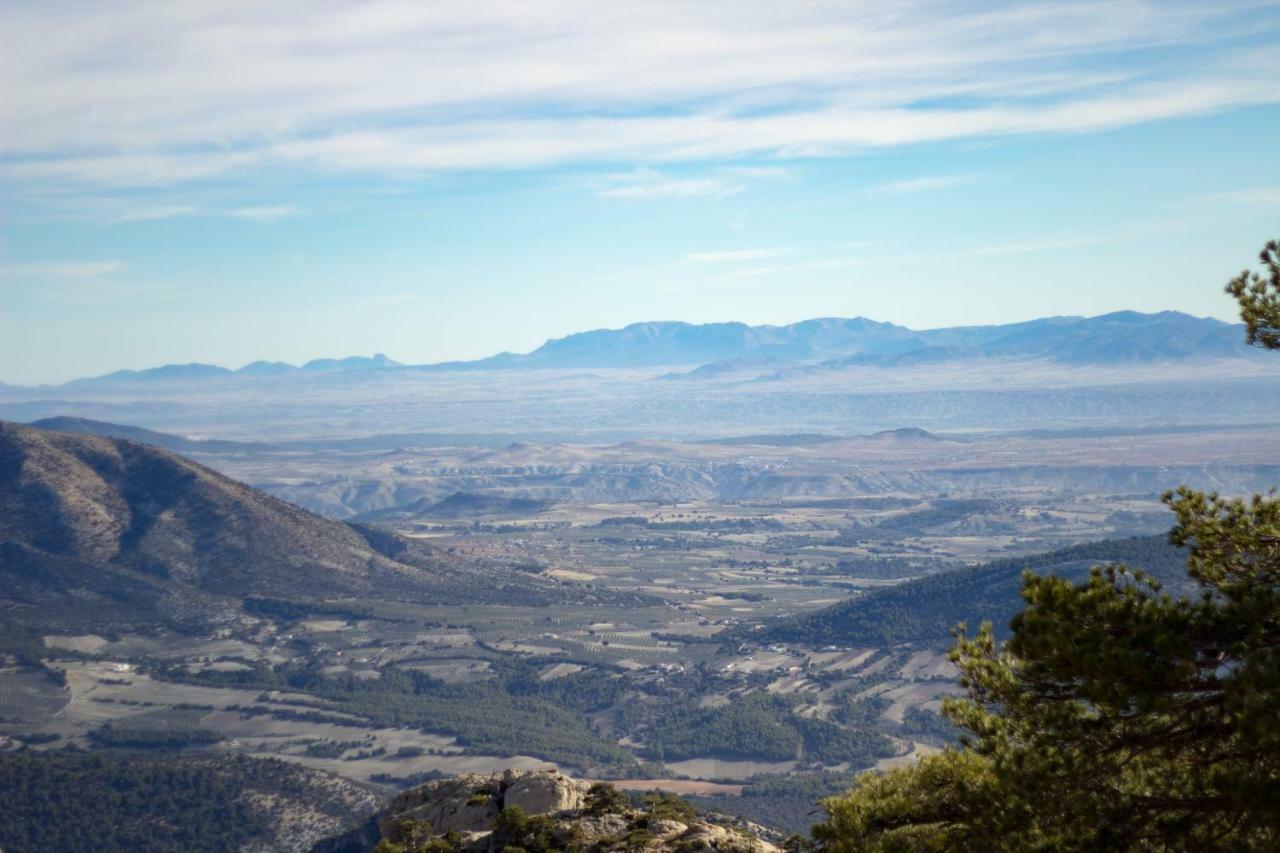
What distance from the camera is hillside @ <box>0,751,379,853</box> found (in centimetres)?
8494

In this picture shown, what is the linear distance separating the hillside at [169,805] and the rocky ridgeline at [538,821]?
158 ft

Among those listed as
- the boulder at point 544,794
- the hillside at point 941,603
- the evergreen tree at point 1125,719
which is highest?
the evergreen tree at point 1125,719

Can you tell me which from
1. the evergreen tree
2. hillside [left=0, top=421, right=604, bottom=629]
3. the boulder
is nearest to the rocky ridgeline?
the boulder

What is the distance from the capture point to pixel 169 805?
8988cm

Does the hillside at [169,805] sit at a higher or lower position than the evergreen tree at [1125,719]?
lower

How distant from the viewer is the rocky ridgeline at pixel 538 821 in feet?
93.6

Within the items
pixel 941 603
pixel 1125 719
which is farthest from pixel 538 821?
pixel 941 603

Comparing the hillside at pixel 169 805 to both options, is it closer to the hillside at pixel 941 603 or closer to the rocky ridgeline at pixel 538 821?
the rocky ridgeline at pixel 538 821

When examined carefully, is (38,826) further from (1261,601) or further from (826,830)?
(1261,601)

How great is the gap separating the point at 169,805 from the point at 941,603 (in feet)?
355

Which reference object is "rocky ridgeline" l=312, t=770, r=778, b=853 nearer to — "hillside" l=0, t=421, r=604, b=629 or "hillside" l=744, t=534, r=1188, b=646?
"hillside" l=744, t=534, r=1188, b=646

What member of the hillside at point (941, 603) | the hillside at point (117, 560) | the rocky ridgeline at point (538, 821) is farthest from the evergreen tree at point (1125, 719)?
the hillside at point (117, 560)

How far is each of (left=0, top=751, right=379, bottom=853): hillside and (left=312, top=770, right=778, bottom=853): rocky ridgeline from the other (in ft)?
158

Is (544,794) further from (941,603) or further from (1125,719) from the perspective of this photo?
(941,603)
